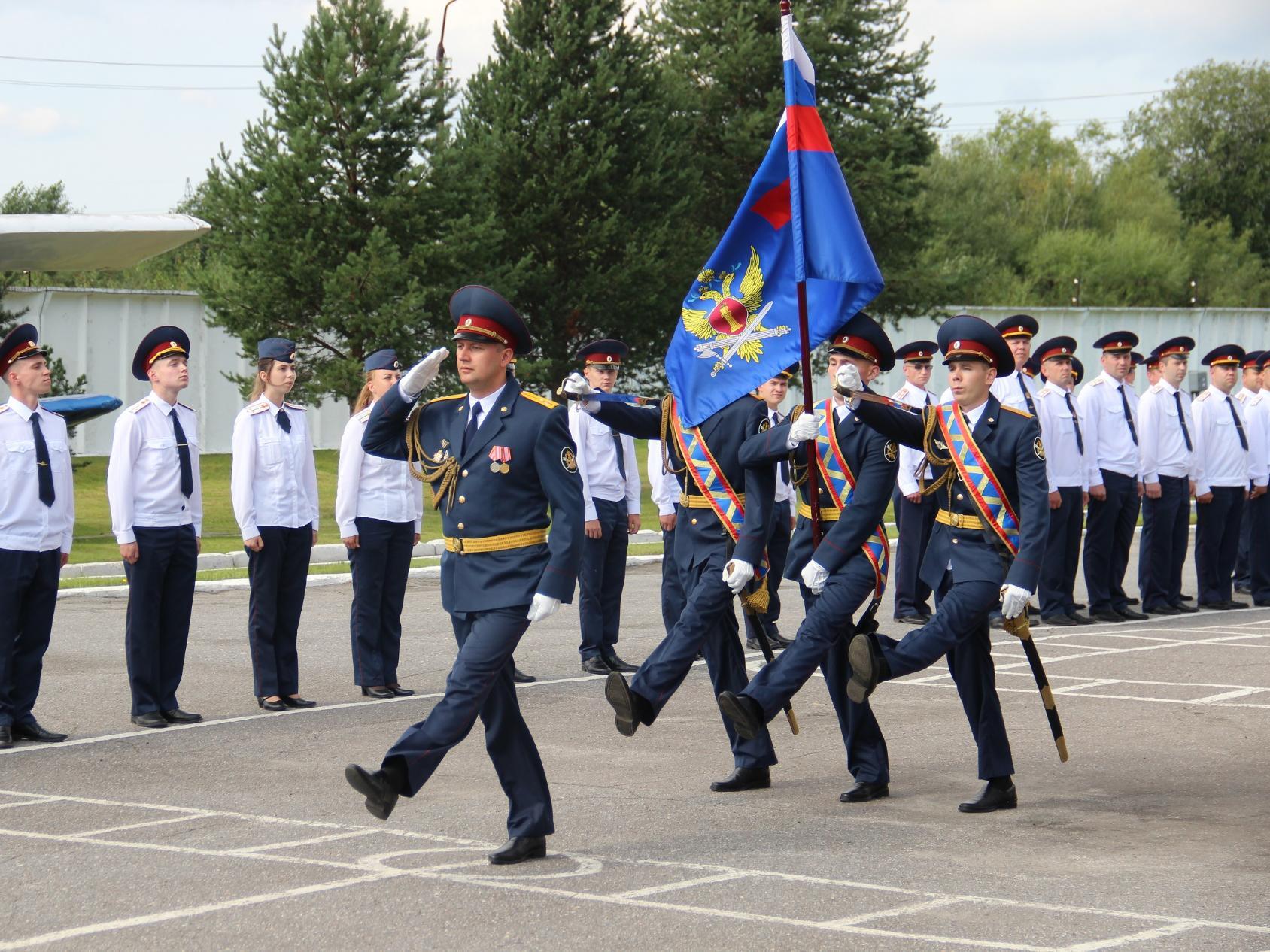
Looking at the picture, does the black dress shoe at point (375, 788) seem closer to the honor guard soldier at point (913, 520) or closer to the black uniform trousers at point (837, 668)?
the black uniform trousers at point (837, 668)

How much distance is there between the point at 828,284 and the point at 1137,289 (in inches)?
2982

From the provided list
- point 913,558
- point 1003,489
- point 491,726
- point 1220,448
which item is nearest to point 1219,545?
point 1220,448

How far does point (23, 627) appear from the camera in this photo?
30.1 feet

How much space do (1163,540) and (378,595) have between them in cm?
779

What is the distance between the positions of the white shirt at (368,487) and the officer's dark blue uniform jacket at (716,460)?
9.87 ft

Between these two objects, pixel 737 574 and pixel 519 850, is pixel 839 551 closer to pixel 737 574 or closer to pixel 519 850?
pixel 737 574

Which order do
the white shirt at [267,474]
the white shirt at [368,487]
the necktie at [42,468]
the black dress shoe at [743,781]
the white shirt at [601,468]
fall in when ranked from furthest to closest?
the white shirt at [601,468]
the white shirt at [368,487]
the white shirt at [267,474]
the necktie at [42,468]
the black dress shoe at [743,781]

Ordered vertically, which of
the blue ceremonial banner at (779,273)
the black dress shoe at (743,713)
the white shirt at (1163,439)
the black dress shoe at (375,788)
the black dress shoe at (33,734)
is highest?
the blue ceremonial banner at (779,273)

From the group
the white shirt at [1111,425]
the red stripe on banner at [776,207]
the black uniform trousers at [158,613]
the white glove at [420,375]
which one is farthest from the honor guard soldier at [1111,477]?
the white glove at [420,375]

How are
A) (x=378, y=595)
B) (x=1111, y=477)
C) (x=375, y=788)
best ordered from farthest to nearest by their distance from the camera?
(x=1111, y=477)
(x=378, y=595)
(x=375, y=788)

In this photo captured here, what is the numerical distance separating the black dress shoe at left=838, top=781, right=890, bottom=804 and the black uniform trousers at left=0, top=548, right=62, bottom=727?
4.36 meters

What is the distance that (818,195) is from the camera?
26.1ft

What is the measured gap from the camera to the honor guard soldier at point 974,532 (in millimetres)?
7203

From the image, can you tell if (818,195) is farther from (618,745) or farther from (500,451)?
(618,745)
